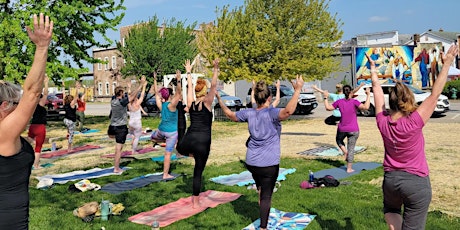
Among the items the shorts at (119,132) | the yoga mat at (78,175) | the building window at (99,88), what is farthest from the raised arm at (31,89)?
the building window at (99,88)

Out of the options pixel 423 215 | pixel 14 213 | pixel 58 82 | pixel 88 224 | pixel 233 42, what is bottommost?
pixel 88 224

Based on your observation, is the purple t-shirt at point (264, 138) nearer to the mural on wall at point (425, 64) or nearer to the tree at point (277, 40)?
the tree at point (277, 40)

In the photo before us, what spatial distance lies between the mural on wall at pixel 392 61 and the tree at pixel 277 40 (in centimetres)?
2780

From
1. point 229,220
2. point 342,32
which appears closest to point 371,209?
point 229,220

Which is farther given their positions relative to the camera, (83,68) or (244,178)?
(83,68)

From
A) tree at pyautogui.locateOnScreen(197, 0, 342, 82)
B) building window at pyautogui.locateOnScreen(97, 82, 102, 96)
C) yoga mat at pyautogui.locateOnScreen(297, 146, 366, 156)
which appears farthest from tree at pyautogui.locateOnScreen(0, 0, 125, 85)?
building window at pyautogui.locateOnScreen(97, 82, 102, 96)

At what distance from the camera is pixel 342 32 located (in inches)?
913

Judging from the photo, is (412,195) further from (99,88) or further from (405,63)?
(99,88)

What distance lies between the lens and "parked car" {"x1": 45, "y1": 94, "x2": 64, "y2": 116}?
98.0 feet

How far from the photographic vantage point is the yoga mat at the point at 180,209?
638 centimetres

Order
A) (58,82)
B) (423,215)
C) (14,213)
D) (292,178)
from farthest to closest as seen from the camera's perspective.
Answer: (58,82) < (292,178) < (423,215) < (14,213)

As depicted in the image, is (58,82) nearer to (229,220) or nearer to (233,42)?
(233,42)

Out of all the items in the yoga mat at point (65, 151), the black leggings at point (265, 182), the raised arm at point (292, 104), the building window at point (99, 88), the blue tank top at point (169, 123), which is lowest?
the yoga mat at point (65, 151)

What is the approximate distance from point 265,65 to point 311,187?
15.1m
